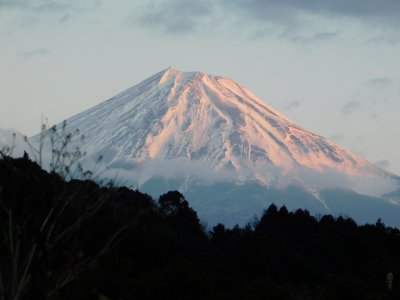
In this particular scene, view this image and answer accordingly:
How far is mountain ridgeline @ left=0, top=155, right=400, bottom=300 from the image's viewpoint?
12.9 m

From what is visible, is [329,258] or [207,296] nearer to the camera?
[207,296]

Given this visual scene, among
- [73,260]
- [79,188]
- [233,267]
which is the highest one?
[233,267]

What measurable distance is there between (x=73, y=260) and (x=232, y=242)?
122 ft

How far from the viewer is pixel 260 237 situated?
48.0m

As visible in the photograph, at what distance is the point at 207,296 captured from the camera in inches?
1022

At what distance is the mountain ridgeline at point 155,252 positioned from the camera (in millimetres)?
12867

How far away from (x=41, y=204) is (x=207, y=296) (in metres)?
13.4

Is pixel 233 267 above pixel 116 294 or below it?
above

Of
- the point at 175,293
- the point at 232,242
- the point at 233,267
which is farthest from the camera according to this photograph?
the point at 232,242

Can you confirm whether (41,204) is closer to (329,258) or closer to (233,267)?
(233,267)

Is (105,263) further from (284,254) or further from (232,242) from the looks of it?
(232,242)

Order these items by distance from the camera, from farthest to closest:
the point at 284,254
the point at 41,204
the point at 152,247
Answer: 1. the point at 284,254
2. the point at 152,247
3. the point at 41,204

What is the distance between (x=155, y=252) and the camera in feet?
119

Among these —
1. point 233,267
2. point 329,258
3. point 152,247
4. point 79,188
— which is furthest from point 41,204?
point 329,258
